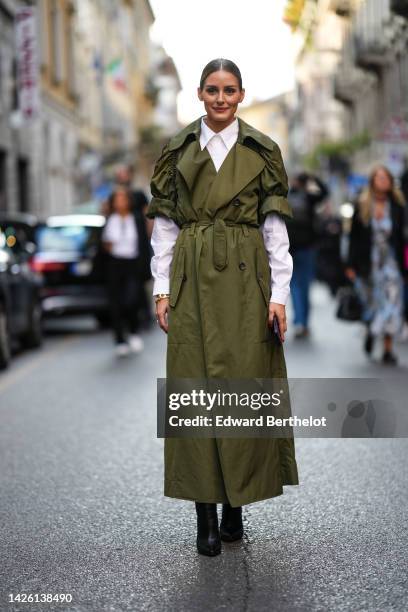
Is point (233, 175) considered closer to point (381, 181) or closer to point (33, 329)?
point (381, 181)

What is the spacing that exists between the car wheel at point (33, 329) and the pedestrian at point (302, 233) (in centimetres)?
305

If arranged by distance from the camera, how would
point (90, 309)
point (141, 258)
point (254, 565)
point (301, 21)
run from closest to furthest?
point (254, 565) → point (301, 21) → point (141, 258) → point (90, 309)

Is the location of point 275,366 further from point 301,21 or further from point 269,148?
point 301,21

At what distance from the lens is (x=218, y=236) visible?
4.31m

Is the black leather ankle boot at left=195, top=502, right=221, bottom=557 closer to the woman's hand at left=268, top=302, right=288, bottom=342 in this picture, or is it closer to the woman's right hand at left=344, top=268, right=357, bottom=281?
the woman's hand at left=268, top=302, right=288, bottom=342

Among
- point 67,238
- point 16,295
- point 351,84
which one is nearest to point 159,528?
point 16,295

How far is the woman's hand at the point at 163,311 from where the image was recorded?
4492 millimetres

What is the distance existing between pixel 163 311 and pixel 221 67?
98 centimetres

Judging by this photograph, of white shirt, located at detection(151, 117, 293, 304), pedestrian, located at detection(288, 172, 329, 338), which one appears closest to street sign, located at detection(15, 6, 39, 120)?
pedestrian, located at detection(288, 172, 329, 338)

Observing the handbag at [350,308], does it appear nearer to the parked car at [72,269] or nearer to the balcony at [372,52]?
the parked car at [72,269]

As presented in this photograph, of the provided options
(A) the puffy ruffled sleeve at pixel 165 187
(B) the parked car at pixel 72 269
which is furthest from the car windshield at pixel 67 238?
(A) the puffy ruffled sleeve at pixel 165 187

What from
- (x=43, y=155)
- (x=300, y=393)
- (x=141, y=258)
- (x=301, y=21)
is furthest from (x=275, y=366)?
(x=43, y=155)

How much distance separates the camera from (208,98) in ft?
14.4

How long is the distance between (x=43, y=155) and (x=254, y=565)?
30.7 m
